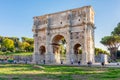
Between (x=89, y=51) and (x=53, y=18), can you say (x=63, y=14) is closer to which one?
(x=53, y=18)

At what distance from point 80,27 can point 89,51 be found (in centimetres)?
481

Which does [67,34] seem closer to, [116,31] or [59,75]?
[116,31]

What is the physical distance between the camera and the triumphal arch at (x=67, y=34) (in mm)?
35594

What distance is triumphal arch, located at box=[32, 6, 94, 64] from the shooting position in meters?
35.6

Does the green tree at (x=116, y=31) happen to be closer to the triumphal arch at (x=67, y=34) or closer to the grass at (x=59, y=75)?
the triumphal arch at (x=67, y=34)

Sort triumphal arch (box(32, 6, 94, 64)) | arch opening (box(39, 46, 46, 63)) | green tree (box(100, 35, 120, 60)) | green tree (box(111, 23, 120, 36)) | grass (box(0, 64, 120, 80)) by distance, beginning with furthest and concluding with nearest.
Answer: green tree (box(100, 35, 120, 60))
green tree (box(111, 23, 120, 36))
arch opening (box(39, 46, 46, 63))
triumphal arch (box(32, 6, 94, 64))
grass (box(0, 64, 120, 80))

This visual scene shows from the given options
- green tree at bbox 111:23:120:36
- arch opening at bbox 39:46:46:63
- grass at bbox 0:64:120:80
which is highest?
green tree at bbox 111:23:120:36

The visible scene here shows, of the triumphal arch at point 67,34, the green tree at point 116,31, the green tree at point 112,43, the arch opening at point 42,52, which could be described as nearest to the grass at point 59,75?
the triumphal arch at point 67,34

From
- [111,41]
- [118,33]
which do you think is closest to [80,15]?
[118,33]

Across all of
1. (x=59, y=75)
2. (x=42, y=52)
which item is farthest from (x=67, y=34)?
(x=59, y=75)

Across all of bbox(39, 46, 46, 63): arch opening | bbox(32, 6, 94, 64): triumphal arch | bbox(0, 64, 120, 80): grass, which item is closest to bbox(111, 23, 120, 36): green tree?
bbox(32, 6, 94, 64): triumphal arch

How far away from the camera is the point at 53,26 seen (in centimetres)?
4025

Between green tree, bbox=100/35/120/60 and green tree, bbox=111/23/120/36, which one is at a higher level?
green tree, bbox=111/23/120/36

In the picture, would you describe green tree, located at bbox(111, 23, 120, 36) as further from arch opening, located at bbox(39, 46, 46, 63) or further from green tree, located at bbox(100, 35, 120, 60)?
arch opening, located at bbox(39, 46, 46, 63)
